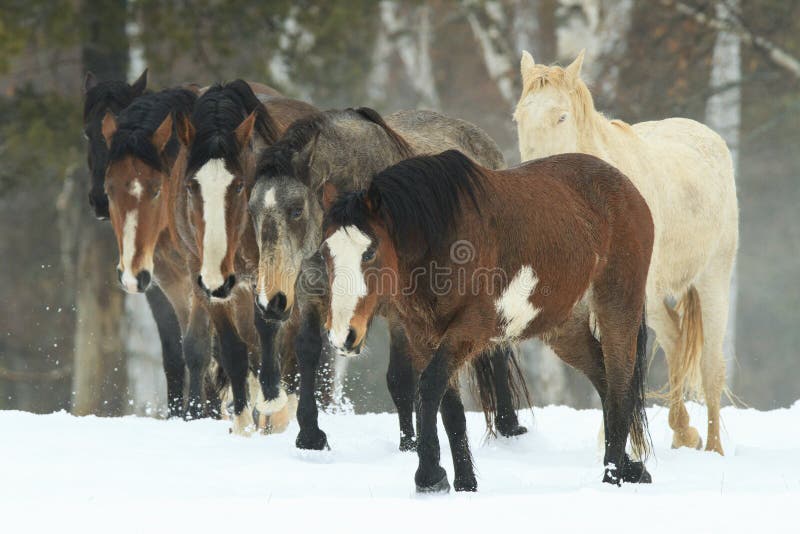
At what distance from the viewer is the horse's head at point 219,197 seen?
Answer: 21.8 feet

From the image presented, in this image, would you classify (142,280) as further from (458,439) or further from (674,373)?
(674,373)

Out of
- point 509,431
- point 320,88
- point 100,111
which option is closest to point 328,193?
point 509,431

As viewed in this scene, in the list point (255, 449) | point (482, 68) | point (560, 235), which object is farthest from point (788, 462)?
point (482, 68)

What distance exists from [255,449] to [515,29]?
11230 millimetres

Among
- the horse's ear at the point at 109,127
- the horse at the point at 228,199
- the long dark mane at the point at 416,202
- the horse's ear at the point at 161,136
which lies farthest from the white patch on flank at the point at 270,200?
the horse's ear at the point at 109,127

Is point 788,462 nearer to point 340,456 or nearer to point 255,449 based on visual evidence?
point 340,456

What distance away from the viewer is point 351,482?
19.5ft

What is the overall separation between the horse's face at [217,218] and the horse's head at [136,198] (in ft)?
2.88

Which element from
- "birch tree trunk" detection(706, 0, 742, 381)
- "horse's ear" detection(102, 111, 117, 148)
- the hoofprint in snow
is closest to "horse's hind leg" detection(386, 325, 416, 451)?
the hoofprint in snow

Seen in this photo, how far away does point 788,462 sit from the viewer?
291 inches

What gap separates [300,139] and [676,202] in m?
2.72

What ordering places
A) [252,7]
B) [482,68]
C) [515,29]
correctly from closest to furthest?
1. [252,7]
2. [515,29]
3. [482,68]

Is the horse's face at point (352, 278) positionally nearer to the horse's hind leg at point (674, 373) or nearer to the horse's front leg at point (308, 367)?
the horse's front leg at point (308, 367)

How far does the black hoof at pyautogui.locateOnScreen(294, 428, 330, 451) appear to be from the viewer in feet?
22.3
